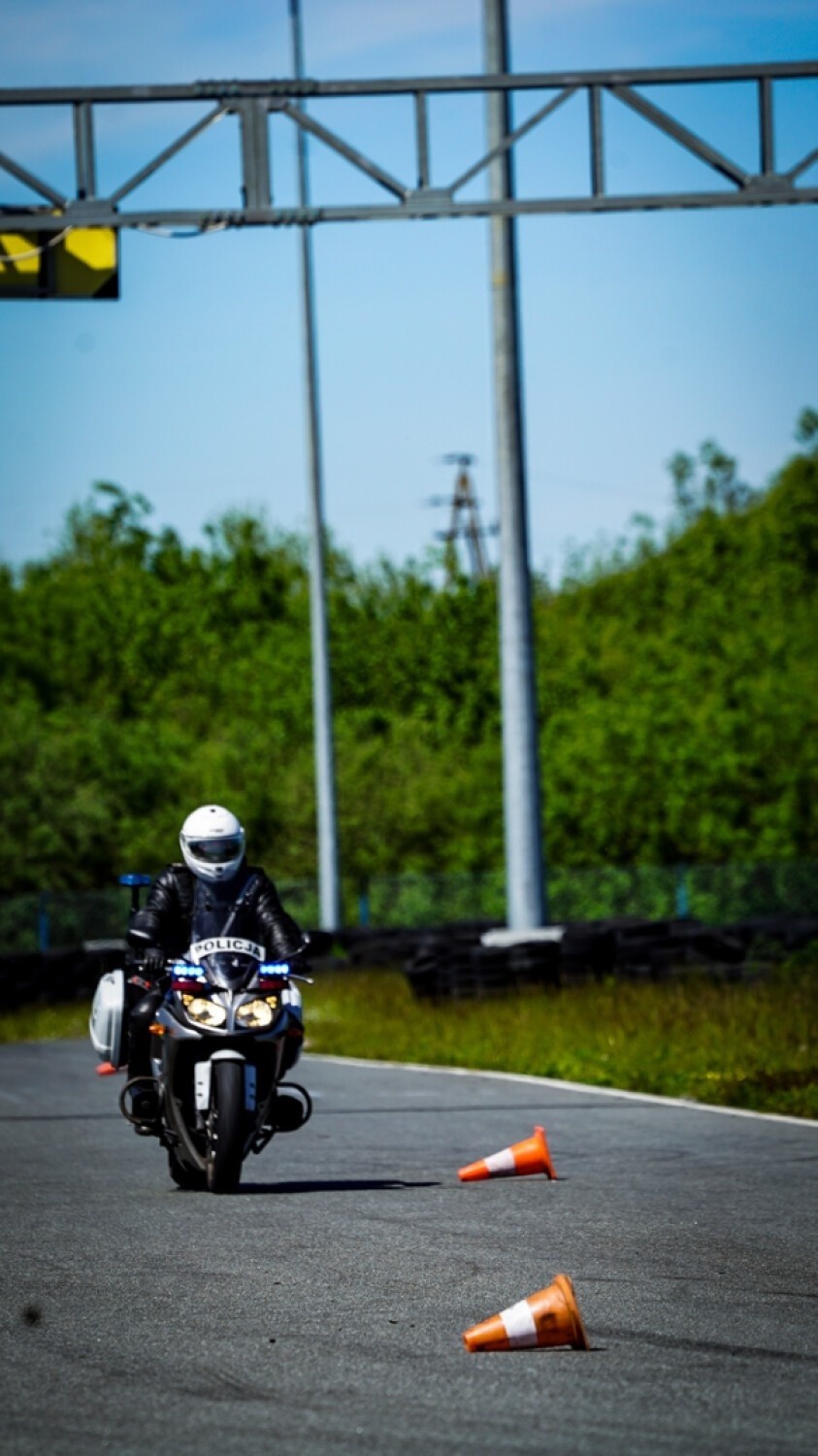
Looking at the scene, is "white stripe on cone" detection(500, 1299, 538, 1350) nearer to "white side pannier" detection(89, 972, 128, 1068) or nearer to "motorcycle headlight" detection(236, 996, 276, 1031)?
"motorcycle headlight" detection(236, 996, 276, 1031)

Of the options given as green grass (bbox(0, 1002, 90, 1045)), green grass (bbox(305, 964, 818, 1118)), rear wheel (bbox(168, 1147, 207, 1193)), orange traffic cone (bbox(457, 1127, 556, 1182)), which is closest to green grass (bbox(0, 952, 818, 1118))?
green grass (bbox(305, 964, 818, 1118))

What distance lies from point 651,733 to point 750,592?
2281cm

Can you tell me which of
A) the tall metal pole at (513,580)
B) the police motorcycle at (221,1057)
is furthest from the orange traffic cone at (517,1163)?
the tall metal pole at (513,580)

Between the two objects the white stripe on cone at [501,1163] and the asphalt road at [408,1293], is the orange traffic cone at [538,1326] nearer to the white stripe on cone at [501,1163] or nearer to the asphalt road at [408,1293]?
the asphalt road at [408,1293]

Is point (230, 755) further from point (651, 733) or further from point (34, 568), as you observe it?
point (34, 568)

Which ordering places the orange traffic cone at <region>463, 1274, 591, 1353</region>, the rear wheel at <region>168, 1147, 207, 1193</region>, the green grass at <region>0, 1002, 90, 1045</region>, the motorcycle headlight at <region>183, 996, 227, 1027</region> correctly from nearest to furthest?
the orange traffic cone at <region>463, 1274, 591, 1353</region>
the motorcycle headlight at <region>183, 996, 227, 1027</region>
the rear wheel at <region>168, 1147, 207, 1193</region>
the green grass at <region>0, 1002, 90, 1045</region>

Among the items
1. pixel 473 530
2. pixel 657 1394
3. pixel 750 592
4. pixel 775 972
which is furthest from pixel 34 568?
pixel 657 1394

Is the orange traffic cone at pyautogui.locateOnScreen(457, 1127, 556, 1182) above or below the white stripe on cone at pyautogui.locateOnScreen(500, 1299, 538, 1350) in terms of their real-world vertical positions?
below

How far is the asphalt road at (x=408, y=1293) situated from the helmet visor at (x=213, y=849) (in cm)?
162

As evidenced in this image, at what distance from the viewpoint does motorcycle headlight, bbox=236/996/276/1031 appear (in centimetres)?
1069

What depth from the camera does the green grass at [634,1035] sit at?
51.6 ft

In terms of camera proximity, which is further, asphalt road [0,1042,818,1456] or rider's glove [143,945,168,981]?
rider's glove [143,945,168,981]

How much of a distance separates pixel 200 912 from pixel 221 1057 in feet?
3.09

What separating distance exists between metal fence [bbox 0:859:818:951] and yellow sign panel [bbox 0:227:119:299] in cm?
2363
